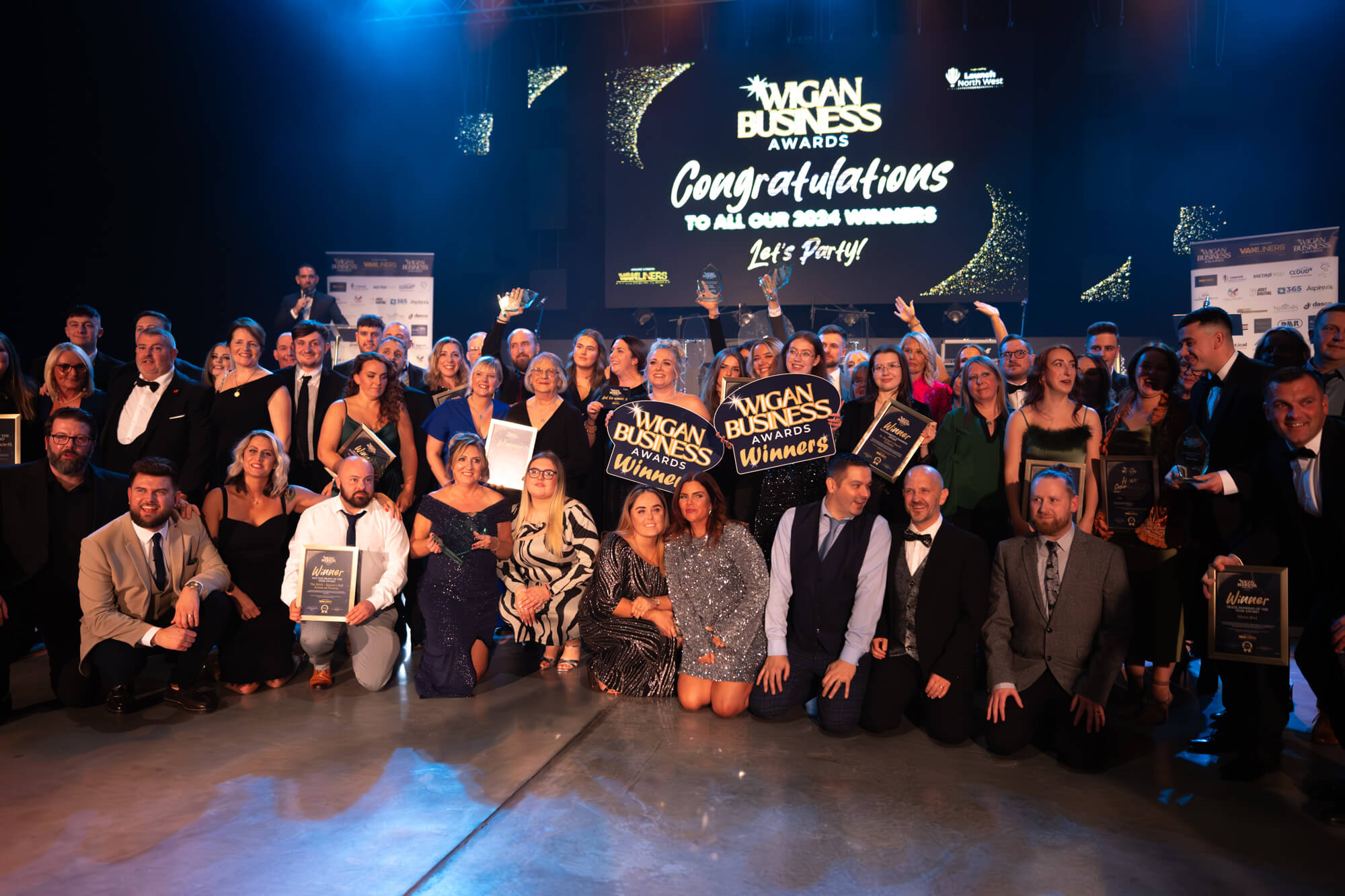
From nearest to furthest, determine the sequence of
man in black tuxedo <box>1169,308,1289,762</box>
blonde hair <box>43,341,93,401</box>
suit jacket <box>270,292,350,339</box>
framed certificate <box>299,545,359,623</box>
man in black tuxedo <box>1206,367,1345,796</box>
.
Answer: man in black tuxedo <box>1206,367,1345,796</box>, man in black tuxedo <box>1169,308,1289,762</box>, framed certificate <box>299,545,359,623</box>, blonde hair <box>43,341,93,401</box>, suit jacket <box>270,292,350,339</box>

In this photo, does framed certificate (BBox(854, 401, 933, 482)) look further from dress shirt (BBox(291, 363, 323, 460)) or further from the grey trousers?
dress shirt (BBox(291, 363, 323, 460))

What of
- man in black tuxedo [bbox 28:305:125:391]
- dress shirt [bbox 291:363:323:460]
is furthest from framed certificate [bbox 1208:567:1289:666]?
man in black tuxedo [bbox 28:305:125:391]

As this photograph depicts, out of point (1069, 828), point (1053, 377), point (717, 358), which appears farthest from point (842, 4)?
point (1069, 828)

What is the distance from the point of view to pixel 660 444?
14.7 ft

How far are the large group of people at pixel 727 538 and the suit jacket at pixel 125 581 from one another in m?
0.01

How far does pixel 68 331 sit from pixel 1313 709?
7.27m

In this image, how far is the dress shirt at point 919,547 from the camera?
3.87 m

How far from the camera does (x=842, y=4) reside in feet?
33.9

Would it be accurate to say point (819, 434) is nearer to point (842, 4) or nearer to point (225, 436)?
point (225, 436)

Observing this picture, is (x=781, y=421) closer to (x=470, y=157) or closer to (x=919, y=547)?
(x=919, y=547)

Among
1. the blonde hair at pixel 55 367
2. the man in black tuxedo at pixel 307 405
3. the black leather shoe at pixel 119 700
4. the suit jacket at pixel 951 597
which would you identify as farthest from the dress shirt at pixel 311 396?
the suit jacket at pixel 951 597

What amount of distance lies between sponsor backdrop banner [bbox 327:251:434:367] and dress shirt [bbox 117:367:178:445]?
18.2 feet

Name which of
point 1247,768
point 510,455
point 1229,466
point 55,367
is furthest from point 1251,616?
point 55,367

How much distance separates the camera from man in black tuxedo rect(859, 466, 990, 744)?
3703 mm
